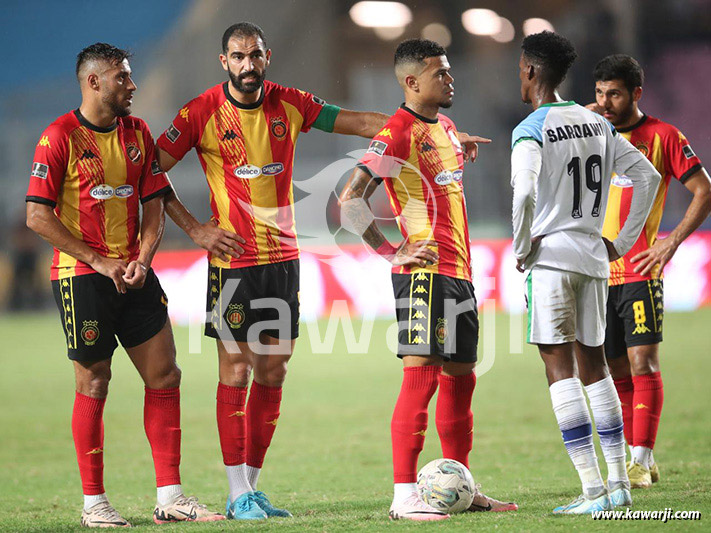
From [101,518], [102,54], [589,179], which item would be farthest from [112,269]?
[589,179]

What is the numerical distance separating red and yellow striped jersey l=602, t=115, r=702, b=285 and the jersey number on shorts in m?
1.27

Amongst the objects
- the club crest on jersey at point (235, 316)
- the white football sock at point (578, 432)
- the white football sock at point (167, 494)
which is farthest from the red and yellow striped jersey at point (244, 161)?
the white football sock at point (578, 432)

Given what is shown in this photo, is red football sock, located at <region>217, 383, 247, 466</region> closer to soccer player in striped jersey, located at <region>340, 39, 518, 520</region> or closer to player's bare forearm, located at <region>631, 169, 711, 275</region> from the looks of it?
soccer player in striped jersey, located at <region>340, 39, 518, 520</region>

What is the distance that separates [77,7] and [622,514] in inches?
728

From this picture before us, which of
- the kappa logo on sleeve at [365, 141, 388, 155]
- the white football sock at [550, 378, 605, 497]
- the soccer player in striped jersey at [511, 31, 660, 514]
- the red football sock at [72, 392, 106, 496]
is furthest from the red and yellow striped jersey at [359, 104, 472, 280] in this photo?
the red football sock at [72, 392, 106, 496]

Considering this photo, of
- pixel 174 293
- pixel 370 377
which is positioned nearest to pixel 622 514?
pixel 370 377

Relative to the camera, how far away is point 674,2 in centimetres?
2105

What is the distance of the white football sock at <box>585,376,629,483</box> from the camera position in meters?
4.44

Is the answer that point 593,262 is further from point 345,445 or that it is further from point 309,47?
point 309,47

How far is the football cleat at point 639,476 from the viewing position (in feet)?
17.3

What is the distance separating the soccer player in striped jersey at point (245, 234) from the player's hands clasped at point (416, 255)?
680 mm

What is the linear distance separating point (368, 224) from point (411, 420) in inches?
39.3

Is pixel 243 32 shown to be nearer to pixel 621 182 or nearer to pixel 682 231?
pixel 621 182

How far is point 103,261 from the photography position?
470cm
